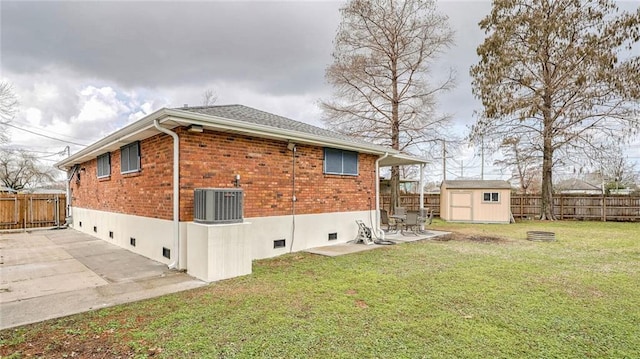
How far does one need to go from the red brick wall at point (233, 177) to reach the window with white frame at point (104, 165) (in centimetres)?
28

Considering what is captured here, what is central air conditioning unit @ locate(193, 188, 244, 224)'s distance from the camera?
571 cm

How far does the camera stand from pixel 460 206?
17.6 meters

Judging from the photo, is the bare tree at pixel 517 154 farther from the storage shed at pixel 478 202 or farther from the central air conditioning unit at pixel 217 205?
the central air conditioning unit at pixel 217 205

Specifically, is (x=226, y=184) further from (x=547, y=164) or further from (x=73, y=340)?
(x=547, y=164)

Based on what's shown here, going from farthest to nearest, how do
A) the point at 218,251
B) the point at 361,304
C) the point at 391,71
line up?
the point at 391,71 < the point at 218,251 < the point at 361,304

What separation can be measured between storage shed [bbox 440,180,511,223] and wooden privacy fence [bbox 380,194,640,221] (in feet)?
7.61

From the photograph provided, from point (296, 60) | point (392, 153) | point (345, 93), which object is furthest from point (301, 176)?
point (345, 93)

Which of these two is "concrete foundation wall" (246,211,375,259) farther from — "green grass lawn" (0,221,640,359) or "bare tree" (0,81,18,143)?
"bare tree" (0,81,18,143)

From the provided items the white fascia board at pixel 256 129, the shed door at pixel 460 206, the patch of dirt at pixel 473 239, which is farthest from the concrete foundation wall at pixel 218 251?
the shed door at pixel 460 206

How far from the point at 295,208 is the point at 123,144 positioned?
4700 millimetres

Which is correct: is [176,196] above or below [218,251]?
above

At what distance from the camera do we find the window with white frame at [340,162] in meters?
9.12

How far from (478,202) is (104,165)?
1664 cm

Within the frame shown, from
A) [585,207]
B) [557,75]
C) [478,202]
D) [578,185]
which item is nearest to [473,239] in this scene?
[478,202]
